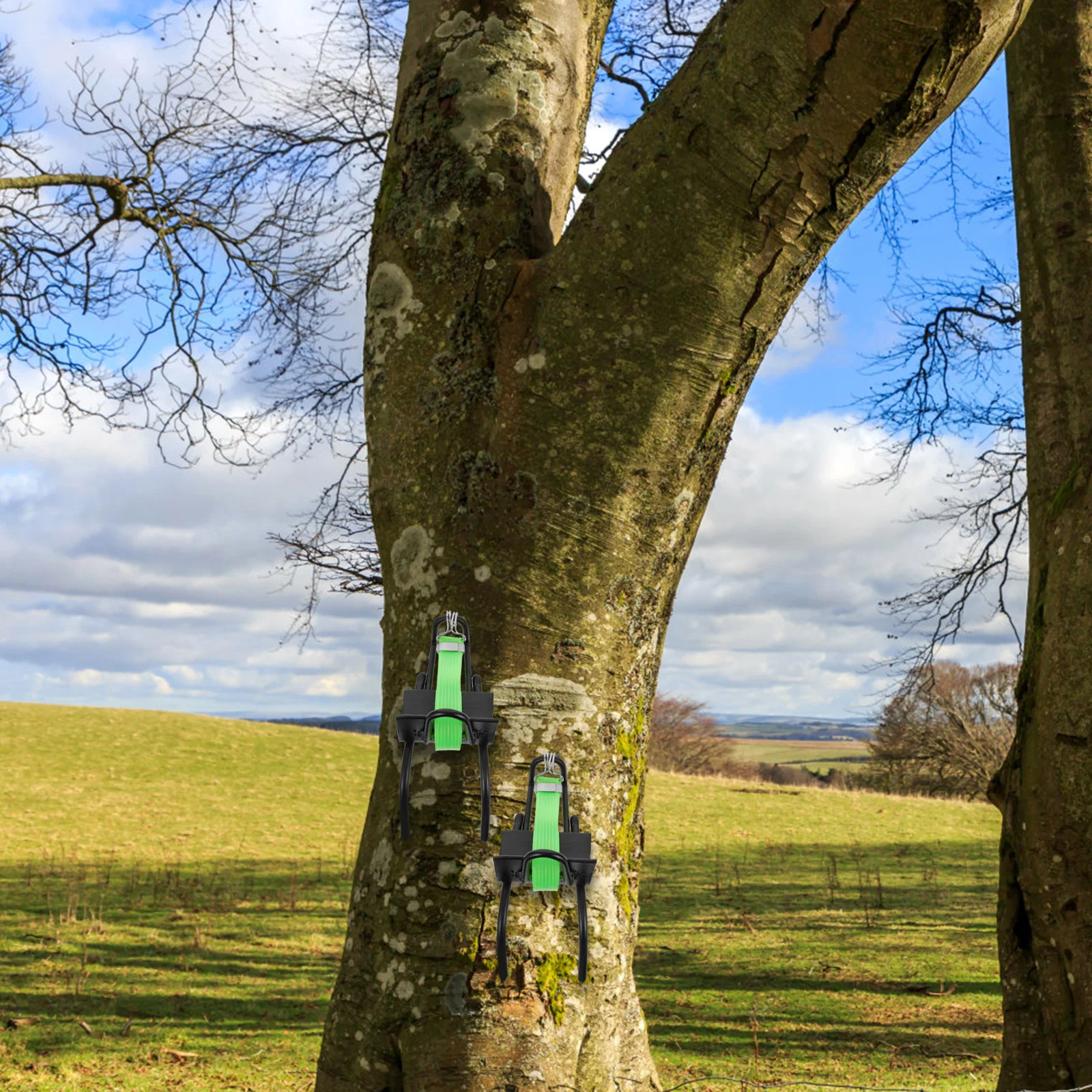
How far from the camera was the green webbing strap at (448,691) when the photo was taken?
2.08m

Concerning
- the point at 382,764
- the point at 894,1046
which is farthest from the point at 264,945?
the point at 382,764

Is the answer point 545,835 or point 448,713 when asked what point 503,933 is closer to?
point 545,835

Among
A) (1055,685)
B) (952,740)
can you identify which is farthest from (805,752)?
(1055,685)

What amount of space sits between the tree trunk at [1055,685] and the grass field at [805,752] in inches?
3033

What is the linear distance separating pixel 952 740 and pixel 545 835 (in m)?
31.8

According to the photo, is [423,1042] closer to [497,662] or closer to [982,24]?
[497,662]

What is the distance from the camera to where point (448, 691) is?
2.09 meters

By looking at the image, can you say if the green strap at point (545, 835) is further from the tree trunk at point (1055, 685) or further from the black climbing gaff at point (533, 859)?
the tree trunk at point (1055, 685)

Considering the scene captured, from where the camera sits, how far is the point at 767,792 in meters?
26.3

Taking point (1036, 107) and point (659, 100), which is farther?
point (1036, 107)

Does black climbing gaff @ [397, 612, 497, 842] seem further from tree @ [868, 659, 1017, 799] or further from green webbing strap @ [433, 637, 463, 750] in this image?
tree @ [868, 659, 1017, 799]

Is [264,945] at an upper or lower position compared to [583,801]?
lower

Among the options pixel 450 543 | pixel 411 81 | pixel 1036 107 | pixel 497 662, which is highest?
pixel 1036 107

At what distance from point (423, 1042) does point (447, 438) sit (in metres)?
1.46
